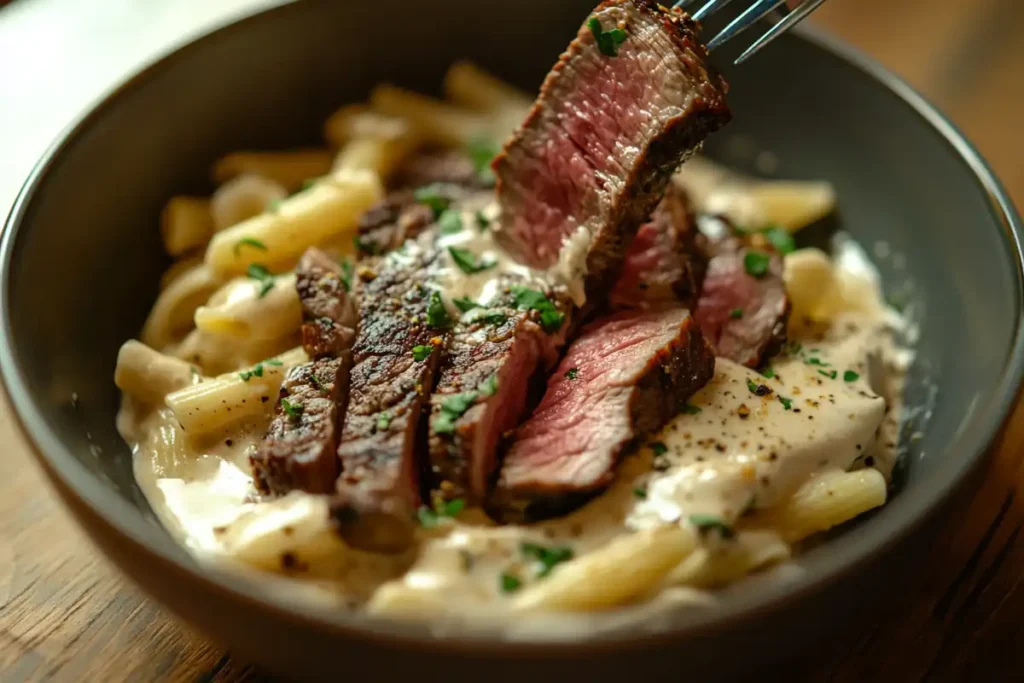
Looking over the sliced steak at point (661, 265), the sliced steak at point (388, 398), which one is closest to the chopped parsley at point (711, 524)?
the sliced steak at point (388, 398)

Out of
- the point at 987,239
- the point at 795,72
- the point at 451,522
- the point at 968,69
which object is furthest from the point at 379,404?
the point at 968,69

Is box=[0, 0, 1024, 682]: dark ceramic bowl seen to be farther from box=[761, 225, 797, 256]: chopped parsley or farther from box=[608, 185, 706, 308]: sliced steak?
box=[608, 185, 706, 308]: sliced steak

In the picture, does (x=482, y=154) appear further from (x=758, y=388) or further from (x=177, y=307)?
(x=758, y=388)

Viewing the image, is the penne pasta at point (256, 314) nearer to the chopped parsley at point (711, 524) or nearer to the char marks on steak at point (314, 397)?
the char marks on steak at point (314, 397)

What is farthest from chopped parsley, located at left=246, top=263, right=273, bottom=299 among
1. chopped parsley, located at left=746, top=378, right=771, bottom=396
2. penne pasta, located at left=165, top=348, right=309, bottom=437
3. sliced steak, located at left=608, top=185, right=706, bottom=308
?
chopped parsley, located at left=746, top=378, right=771, bottom=396

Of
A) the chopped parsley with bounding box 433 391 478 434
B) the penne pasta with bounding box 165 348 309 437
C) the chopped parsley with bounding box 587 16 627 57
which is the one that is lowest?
the penne pasta with bounding box 165 348 309 437

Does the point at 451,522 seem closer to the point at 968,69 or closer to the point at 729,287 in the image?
A: the point at 729,287
